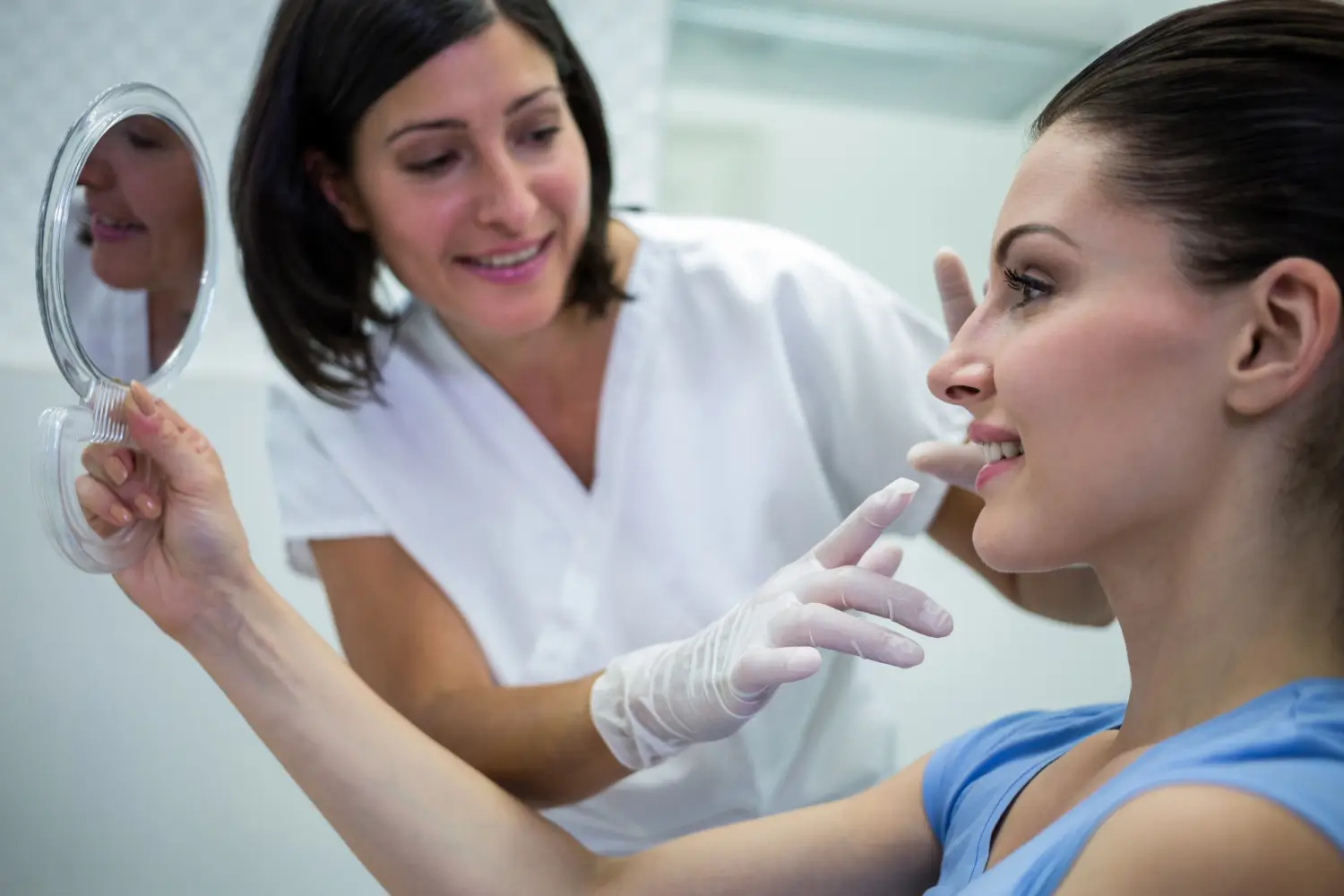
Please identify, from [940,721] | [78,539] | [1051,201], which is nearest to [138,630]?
[78,539]

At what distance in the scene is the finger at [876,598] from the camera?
3.10ft

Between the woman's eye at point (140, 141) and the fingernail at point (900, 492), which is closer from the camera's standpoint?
the fingernail at point (900, 492)

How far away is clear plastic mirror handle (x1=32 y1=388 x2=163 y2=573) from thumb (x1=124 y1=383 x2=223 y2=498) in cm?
2

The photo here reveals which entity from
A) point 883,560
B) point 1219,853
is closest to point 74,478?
point 883,560

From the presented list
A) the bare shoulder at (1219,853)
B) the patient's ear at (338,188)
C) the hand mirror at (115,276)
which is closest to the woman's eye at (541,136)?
the patient's ear at (338,188)

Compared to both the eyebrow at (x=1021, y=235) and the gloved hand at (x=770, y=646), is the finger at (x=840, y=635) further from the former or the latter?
the eyebrow at (x=1021, y=235)

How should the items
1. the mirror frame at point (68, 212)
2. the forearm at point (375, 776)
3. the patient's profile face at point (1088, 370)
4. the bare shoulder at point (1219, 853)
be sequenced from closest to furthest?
the bare shoulder at point (1219, 853) < the patient's profile face at point (1088, 370) < the mirror frame at point (68, 212) < the forearm at point (375, 776)

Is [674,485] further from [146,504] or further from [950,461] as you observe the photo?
[146,504]

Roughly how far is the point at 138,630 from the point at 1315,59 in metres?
1.92

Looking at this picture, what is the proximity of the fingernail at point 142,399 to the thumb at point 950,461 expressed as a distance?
70cm

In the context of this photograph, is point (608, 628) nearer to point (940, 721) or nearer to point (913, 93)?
point (940, 721)

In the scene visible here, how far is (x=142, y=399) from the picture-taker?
1045 mm

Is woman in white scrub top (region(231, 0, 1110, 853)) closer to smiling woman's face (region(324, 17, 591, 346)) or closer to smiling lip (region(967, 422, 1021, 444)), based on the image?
smiling woman's face (region(324, 17, 591, 346))

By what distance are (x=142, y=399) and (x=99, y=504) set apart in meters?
0.10
